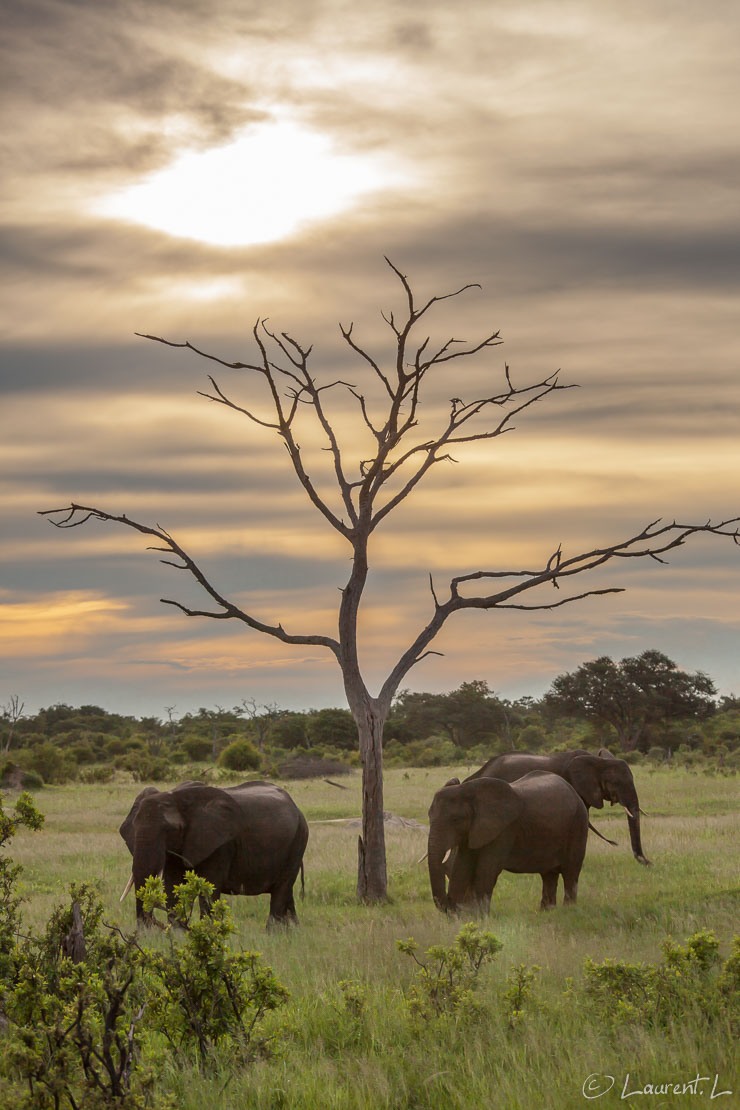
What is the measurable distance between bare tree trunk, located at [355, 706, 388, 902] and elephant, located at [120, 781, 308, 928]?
73.2 inches

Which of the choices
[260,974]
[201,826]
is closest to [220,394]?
[201,826]

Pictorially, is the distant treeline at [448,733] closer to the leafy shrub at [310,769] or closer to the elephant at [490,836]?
the leafy shrub at [310,769]

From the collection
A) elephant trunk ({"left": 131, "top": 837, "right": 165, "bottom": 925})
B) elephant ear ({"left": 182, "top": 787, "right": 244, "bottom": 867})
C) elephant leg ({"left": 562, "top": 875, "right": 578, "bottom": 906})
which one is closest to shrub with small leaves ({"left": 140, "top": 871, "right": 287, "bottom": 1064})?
elephant trunk ({"left": 131, "top": 837, "right": 165, "bottom": 925})

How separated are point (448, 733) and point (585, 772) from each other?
7500 cm

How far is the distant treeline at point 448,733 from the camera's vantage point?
177 feet

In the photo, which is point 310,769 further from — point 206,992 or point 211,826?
point 206,992

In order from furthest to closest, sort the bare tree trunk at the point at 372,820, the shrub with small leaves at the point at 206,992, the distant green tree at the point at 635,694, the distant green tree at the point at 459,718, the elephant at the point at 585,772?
the distant green tree at the point at 459,718 → the distant green tree at the point at 635,694 → the elephant at the point at 585,772 → the bare tree trunk at the point at 372,820 → the shrub with small leaves at the point at 206,992

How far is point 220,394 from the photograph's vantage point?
66.0 feet

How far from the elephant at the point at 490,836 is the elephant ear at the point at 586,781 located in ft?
15.7

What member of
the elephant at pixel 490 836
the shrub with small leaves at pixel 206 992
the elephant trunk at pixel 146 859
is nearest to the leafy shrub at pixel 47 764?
the elephant at pixel 490 836

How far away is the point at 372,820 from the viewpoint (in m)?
17.5

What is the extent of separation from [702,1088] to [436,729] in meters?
87.3

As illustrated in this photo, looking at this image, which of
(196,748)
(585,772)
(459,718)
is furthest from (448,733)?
(585,772)

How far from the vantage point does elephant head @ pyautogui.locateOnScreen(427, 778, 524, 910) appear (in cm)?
1431
